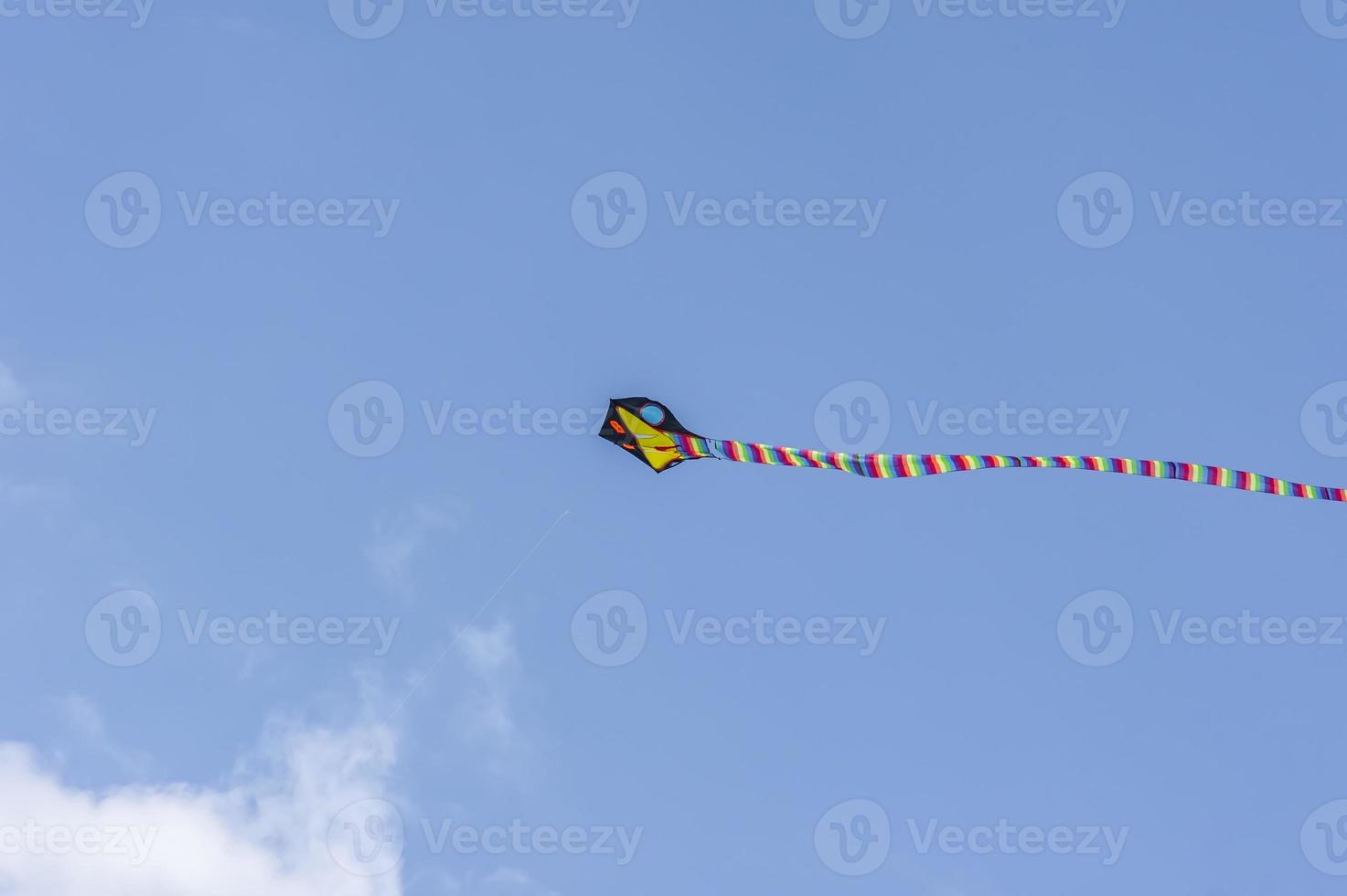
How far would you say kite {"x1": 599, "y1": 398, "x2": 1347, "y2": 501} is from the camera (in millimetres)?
21422

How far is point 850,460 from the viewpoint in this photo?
70.8 feet

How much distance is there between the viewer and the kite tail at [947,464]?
2138 cm

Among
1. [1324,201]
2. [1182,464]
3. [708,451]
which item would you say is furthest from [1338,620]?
[708,451]

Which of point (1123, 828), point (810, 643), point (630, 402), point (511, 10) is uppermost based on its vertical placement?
point (511, 10)

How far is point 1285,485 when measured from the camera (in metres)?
22.7

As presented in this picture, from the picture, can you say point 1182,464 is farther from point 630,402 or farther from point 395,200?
point 395,200

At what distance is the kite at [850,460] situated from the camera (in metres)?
21.4

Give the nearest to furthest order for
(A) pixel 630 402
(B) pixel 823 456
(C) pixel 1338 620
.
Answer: (B) pixel 823 456, (A) pixel 630 402, (C) pixel 1338 620

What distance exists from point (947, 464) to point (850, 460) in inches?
80.4

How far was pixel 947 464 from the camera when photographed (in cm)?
2156

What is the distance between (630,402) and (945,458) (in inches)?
271

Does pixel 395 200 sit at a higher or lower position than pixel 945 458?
higher

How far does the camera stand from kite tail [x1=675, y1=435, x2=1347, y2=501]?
70.1 feet

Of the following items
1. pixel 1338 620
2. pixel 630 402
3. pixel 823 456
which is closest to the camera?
pixel 823 456
